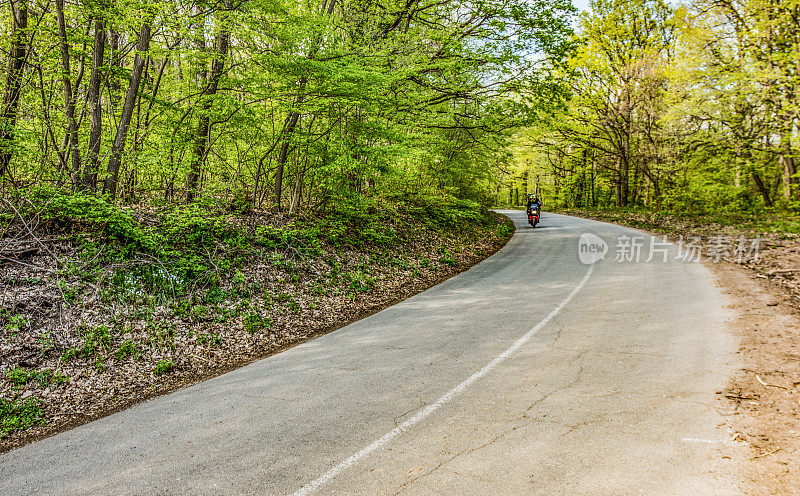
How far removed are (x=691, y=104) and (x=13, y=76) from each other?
74.3 ft

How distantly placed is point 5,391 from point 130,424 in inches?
66.0

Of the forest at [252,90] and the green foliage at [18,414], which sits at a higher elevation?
the forest at [252,90]

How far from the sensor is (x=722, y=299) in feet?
26.1

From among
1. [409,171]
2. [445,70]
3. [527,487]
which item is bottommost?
[527,487]

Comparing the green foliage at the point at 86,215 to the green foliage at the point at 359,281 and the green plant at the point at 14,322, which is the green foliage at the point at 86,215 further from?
the green foliage at the point at 359,281

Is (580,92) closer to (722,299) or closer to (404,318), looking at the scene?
(722,299)

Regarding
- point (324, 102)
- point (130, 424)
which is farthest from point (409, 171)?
point (130, 424)

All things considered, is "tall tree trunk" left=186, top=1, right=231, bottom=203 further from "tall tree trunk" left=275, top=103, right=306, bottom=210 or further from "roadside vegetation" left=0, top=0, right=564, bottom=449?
"tall tree trunk" left=275, top=103, right=306, bottom=210

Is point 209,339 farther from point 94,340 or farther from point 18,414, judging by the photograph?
point 18,414

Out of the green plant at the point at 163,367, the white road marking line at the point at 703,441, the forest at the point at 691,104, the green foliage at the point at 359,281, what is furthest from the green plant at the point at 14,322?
the forest at the point at 691,104

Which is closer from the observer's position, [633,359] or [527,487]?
[527,487]

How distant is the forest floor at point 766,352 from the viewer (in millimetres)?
3295

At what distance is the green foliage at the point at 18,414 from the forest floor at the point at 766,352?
22.7 feet

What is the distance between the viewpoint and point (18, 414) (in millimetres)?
4734
